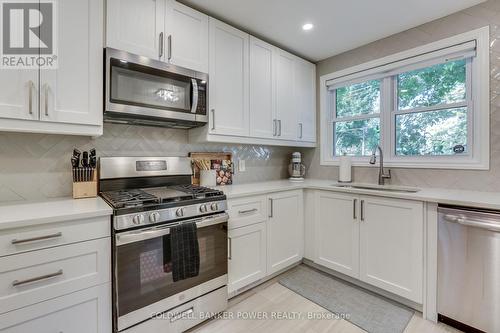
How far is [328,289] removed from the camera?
2.17 meters

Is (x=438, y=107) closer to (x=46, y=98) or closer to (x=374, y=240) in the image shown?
(x=374, y=240)

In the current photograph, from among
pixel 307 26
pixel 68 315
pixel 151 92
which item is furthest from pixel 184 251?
pixel 307 26

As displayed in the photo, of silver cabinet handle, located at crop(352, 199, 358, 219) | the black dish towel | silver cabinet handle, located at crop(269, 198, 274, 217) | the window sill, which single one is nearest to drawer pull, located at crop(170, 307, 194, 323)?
the black dish towel

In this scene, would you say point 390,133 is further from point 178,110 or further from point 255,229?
point 178,110

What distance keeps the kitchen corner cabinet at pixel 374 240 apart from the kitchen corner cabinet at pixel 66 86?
6.99ft

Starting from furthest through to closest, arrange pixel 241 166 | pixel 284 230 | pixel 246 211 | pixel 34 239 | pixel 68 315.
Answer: pixel 241 166, pixel 284 230, pixel 246 211, pixel 68 315, pixel 34 239

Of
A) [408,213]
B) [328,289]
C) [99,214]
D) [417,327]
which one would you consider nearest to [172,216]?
[99,214]

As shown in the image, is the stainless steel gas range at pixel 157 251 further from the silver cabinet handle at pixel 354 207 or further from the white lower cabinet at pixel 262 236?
the silver cabinet handle at pixel 354 207

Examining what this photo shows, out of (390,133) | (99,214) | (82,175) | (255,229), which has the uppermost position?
(390,133)

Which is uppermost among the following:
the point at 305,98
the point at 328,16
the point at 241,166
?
Answer: the point at 328,16

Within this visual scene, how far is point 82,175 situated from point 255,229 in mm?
1392

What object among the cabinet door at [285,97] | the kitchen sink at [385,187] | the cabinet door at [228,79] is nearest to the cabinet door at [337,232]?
the kitchen sink at [385,187]

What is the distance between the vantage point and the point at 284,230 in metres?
2.38
